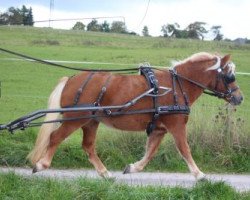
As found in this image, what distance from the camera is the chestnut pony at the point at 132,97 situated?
301 inches

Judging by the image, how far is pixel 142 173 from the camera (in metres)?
9.03

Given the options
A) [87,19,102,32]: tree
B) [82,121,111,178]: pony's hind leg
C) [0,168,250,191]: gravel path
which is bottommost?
[0,168,250,191]: gravel path

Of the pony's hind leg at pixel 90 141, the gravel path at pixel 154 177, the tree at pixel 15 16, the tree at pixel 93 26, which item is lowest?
the gravel path at pixel 154 177

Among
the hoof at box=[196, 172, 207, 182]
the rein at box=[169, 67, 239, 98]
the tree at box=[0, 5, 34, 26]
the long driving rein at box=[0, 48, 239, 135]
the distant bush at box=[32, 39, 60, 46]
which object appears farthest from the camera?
the distant bush at box=[32, 39, 60, 46]

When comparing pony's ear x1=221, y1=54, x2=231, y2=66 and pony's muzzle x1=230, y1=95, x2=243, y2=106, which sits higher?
pony's ear x1=221, y1=54, x2=231, y2=66

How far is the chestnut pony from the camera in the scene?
7648mm

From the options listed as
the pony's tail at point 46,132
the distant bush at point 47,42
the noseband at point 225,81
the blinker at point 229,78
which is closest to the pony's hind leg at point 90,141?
the pony's tail at point 46,132

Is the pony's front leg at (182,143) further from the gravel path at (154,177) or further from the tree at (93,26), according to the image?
the tree at (93,26)

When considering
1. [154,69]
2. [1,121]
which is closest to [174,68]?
[154,69]

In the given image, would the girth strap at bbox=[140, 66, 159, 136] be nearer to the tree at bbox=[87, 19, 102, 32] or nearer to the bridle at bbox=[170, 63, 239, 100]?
the bridle at bbox=[170, 63, 239, 100]

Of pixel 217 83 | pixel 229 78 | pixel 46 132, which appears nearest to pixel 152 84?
pixel 217 83

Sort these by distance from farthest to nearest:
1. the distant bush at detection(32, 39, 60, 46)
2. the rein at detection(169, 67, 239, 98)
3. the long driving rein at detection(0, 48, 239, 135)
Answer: the distant bush at detection(32, 39, 60, 46) < the rein at detection(169, 67, 239, 98) < the long driving rein at detection(0, 48, 239, 135)

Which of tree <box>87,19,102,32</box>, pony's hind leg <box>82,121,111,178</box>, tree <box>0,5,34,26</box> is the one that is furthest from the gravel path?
tree <box>87,19,102,32</box>

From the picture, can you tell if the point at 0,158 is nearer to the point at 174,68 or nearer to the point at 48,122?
the point at 48,122
